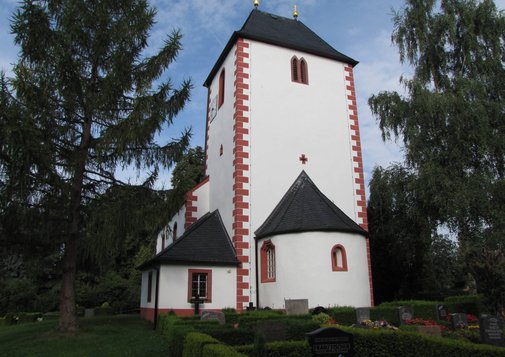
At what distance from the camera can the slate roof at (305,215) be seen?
15594mm

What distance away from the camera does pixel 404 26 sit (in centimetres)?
2142

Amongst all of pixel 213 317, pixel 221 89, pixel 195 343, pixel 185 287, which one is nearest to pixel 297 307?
pixel 213 317

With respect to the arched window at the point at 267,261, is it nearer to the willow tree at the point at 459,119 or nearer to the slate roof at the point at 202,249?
the slate roof at the point at 202,249

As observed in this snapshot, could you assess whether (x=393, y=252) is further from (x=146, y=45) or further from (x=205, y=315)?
(x=146, y=45)

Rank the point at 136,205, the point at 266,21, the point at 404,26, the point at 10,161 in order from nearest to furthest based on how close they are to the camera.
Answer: the point at 10,161 → the point at 136,205 → the point at 404,26 → the point at 266,21

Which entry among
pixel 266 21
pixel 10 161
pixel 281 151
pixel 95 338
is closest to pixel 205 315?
pixel 95 338

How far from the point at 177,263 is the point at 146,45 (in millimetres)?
7935

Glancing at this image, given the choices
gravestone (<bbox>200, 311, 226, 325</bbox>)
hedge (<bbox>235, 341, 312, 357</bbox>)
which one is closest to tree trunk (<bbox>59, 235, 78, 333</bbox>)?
gravestone (<bbox>200, 311, 226, 325</bbox>)

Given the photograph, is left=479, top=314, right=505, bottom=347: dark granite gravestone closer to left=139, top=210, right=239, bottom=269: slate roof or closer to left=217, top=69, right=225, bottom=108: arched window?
left=139, top=210, right=239, bottom=269: slate roof

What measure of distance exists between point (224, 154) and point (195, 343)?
42.3ft

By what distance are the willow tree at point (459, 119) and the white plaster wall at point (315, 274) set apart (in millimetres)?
4089

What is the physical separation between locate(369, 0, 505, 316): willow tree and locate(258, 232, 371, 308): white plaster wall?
13.4 feet

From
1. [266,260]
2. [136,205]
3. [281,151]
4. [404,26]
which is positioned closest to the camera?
[136,205]

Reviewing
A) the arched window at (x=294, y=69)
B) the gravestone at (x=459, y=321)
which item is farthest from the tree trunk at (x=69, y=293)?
the arched window at (x=294, y=69)
